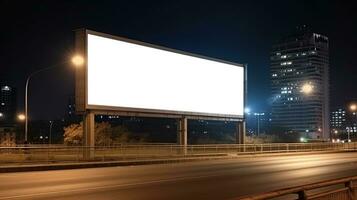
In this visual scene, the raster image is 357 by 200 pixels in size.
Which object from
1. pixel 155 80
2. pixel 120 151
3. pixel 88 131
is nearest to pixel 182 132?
pixel 155 80

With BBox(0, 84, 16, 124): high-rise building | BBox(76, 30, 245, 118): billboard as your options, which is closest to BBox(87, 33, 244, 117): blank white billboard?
BBox(76, 30, 245, 118): billboard

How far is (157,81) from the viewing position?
145 ft

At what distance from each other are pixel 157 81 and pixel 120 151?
273 inches

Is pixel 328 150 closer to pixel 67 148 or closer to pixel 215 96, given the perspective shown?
pixel 215 96

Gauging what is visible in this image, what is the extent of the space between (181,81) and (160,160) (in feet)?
35.9

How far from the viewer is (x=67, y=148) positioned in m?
33.8

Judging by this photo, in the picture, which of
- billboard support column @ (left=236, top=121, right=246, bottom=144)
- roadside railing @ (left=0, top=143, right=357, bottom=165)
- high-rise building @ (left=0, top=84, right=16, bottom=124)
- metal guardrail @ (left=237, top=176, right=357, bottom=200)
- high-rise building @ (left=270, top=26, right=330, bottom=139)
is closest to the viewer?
metal guardrail @ (left=237, top=176, right=357, bottom=200)

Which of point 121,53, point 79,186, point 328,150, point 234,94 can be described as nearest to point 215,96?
point 234,94

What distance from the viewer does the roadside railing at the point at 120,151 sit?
34.2 m

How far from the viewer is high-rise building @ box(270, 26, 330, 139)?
138 m

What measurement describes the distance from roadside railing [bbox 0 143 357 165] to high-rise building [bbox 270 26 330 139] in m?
78.9

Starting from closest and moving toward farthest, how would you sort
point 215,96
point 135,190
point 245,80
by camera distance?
point 135,190, point 215,96, point 245,80

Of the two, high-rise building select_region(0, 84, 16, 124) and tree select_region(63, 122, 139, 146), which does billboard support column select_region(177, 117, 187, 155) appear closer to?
tree select_region(63, 122, 139, 146)

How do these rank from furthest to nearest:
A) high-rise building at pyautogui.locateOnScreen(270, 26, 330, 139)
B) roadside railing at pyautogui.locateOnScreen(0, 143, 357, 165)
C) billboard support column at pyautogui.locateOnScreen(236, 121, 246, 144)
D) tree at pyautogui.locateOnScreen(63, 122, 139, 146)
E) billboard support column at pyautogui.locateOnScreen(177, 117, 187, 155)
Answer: high-rise building at pyautogui.locateOnScreen(270, 26, 330, 139)
tree at pyautogui.locateOnScreen(63, 122, 139, 146)
billboard support column at pyautogui.locateOnScreen(236, 121, 246, 144)
billboard support column at pyautogui.locateOnScreen(177, 117, 187, 155)
roadside railing at pyautogui.locateOnScreen(0, 143, 357, 165)
